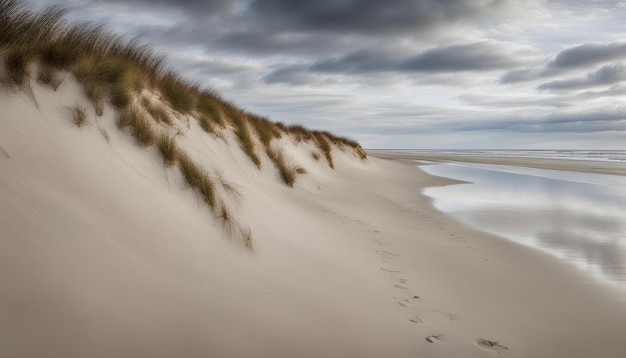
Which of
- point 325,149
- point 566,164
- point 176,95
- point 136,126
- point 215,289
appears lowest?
point 215,289

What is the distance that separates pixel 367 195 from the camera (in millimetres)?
11211

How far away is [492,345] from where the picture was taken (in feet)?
9.68

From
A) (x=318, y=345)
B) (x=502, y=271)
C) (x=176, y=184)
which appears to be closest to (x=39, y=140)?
(x=176, y=184)

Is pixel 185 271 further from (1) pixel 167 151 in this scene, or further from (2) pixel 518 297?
(2) pixel 518 297

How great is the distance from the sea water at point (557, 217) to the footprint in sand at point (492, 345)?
245cm

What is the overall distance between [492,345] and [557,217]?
705cm

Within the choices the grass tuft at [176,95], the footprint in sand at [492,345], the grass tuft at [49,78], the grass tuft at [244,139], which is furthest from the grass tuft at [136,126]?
the grass tuft at [244,139]

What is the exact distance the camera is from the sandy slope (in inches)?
88.9

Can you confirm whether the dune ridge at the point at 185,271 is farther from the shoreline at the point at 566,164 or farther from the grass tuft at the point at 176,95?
the shoreline at the point at 566,164

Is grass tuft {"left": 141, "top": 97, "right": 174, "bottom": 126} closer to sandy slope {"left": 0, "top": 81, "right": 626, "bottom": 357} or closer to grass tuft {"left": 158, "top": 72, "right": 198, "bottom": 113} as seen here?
grass tuft {"left": 158, "top": 72, "right": 198, "bottom": 113}

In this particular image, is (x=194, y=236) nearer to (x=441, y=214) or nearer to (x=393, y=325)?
(x=393, y=325)

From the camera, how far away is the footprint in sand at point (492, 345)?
9.52ft

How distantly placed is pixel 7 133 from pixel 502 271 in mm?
4909

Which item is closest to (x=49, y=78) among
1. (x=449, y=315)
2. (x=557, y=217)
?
(x=449, y=315)
